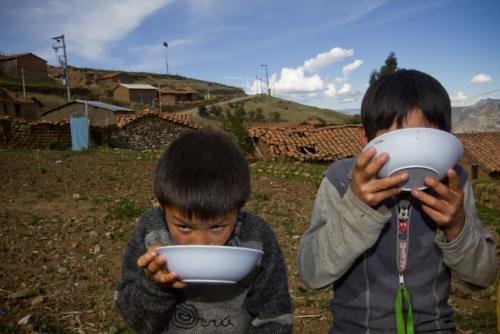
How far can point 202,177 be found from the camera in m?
1.29

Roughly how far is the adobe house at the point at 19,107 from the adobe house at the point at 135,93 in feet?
53.7

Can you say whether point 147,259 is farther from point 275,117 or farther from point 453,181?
point 275,117

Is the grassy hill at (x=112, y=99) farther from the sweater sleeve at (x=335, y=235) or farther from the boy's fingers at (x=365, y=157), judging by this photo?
the boy's fingers at (x=365, y=157)

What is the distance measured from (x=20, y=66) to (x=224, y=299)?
59529 millimetres

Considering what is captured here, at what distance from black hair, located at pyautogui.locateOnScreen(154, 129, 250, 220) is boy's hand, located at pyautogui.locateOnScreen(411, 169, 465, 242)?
22.6 inches

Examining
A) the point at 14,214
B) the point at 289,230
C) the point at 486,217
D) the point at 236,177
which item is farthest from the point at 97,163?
the point at 236,177

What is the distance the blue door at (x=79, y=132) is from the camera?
A: 1680 centimetres

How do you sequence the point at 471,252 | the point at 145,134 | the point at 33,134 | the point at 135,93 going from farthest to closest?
the point at 135,93 < the point at 145,134 < the point at 33,134 < the point at 471,252

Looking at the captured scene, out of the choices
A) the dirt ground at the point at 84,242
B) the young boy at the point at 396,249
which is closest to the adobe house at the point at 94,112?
the dirt ground at the point at 84,242

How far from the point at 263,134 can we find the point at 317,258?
53.5 feet

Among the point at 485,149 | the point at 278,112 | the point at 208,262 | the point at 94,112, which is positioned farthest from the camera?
the point at 278,112

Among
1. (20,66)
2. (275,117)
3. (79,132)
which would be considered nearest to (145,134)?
(79,132)

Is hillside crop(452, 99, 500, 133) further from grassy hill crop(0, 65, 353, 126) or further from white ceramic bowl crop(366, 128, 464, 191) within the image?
white ceramic bowl crop(366, 128, 464, 191)

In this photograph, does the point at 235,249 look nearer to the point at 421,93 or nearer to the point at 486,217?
the point at 421,93
